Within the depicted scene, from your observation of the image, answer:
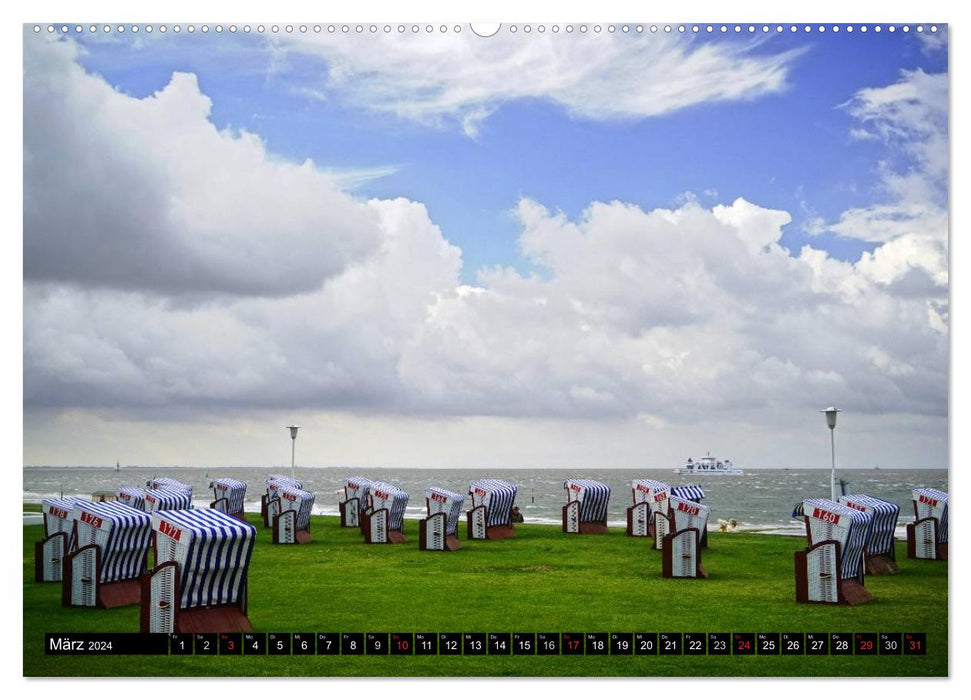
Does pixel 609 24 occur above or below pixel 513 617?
above

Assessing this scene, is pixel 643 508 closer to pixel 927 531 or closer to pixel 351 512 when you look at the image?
pixel 927 531

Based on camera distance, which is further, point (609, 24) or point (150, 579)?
point (150, 579)

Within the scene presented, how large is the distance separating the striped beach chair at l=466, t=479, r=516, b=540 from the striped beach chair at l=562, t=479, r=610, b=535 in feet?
6.10

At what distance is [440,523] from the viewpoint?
22.8 meters

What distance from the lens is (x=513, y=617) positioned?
13398 millimetres

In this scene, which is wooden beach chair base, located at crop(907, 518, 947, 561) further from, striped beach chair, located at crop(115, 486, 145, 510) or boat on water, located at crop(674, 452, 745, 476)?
boat on water, located at crop(674, 452, 745, 476)

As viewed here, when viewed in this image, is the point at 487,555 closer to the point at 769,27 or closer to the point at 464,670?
the point at 464,670

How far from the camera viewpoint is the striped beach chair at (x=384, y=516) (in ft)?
80.3

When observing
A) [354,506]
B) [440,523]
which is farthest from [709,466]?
[440,523]

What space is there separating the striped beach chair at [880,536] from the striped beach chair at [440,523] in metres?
8.80

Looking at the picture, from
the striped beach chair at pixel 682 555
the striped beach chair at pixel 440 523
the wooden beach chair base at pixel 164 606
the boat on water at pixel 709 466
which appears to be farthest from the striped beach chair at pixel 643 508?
the boat on water at pixel 709 466

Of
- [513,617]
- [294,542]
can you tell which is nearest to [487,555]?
[294,542]

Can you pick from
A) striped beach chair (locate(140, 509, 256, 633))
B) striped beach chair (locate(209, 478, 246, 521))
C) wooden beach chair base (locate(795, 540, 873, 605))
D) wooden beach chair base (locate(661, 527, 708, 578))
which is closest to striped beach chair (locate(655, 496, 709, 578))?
wooden beach chair base (locate(661, 527, 708, 578))
